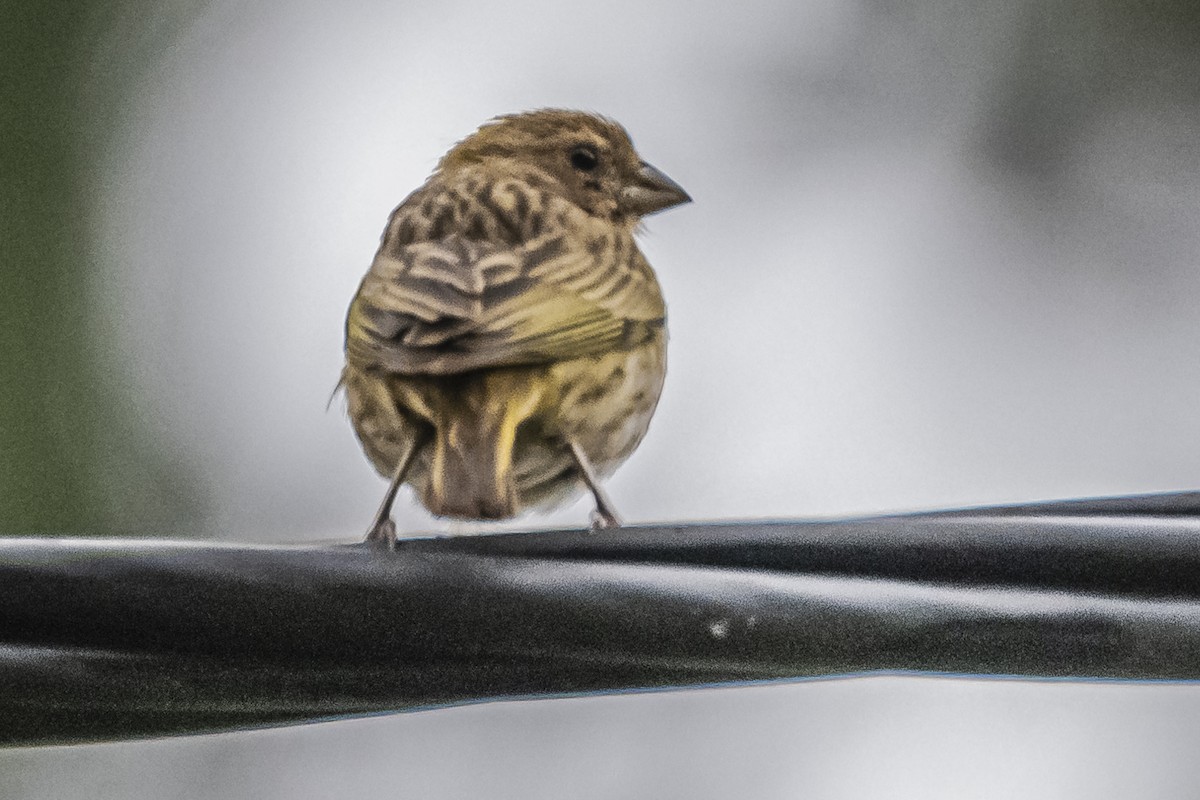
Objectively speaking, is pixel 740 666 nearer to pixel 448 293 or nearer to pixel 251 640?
pixel 251 640

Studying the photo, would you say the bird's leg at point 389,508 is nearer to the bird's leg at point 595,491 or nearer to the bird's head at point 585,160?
the bird's leg at point 595,491

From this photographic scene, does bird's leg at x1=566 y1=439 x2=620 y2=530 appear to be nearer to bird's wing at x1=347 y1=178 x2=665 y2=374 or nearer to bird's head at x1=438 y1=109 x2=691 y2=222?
bird's wing at x1=347 y1=178 x2=665 y2=374

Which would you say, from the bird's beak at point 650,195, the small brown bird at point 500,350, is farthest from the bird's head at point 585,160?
the small brown bird at point 500,350

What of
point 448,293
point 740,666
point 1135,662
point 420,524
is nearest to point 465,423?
point 448,293

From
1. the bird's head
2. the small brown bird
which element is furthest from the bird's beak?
the small brown bird

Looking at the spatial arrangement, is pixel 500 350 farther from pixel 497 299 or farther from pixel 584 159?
pixel 584 159

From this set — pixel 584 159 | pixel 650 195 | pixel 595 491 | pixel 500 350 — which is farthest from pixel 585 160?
pixel 500 350
